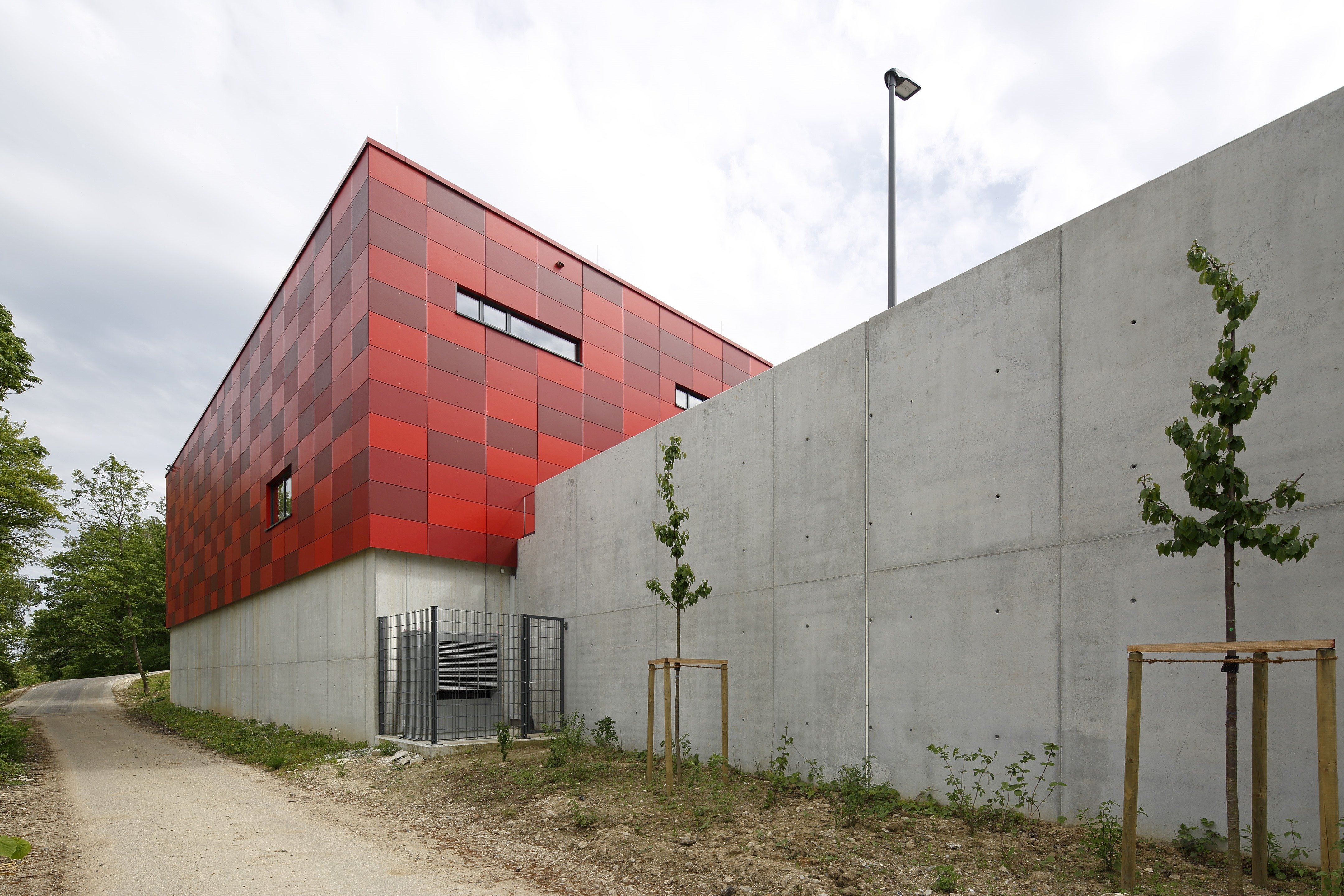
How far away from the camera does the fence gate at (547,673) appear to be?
A: 47.6ft

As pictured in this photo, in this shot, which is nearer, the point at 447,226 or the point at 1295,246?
the point at 1295,246

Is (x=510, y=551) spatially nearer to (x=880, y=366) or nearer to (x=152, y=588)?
(x=880, y=366)

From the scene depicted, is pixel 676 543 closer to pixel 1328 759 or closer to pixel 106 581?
pixel 1328 759

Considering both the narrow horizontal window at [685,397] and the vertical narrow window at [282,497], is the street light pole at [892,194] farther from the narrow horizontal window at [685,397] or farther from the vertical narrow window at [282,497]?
the vertical narrow window at [282,497]

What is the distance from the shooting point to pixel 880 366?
8797 mm

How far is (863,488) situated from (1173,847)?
421 centimetres

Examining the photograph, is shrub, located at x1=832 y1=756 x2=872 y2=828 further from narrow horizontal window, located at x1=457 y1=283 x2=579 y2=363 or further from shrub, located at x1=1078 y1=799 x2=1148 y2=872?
narrow horizontal window, located at x1=457 y1=283 x2=579 y2=363

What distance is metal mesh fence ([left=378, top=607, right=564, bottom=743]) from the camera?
13625 millimetres

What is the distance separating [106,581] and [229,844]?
36351 mm

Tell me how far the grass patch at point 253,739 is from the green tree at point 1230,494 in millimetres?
13553

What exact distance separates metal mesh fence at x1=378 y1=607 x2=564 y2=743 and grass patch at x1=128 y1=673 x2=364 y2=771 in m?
1.32

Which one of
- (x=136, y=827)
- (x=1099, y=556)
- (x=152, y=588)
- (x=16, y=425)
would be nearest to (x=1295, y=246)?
(x=1099, y=556)

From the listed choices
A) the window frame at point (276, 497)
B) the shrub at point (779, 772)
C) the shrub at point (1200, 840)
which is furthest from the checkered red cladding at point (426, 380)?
the shrub at point (1200, 840)

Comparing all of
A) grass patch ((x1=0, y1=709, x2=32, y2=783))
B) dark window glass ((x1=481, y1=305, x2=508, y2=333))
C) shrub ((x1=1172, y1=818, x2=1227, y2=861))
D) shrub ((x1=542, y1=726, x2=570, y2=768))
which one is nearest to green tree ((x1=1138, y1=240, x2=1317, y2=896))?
shrub ((x1=1172, y1=818, x2=1227, y2=861))
